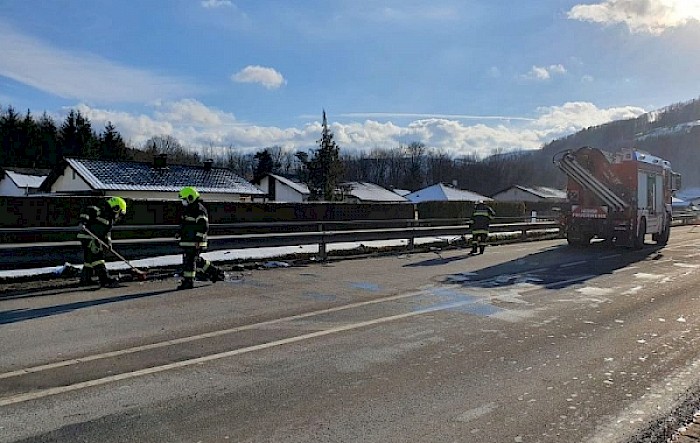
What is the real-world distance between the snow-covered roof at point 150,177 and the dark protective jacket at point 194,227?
94.7 ft

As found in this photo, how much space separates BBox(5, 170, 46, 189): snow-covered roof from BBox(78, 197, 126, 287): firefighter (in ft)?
154

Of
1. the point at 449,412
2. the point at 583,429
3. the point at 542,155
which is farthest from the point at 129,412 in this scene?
the point at 542,155

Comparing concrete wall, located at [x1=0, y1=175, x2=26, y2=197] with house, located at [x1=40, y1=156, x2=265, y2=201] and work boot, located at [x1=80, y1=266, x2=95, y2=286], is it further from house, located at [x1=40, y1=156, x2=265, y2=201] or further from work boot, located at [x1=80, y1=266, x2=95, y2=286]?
work boot, located at [x1=80, y1=266, x2=95, y2=286]

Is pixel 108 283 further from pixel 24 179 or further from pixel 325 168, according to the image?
pixel 24 179

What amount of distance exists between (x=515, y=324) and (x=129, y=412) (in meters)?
4.92

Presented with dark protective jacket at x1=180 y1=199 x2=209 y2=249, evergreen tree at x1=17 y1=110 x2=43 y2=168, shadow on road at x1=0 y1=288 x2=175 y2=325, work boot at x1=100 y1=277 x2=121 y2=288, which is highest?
evergreen tree at x1=17 y1=110 x2=43 y2=168

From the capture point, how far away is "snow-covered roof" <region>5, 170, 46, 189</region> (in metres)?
51.3

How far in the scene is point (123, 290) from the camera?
32.0ft

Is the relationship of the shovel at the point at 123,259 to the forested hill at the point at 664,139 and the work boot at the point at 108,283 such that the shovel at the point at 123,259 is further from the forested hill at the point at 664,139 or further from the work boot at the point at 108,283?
the forested hill at the point at 664,139

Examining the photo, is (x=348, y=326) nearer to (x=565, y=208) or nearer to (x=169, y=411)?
(x=169, y=411)

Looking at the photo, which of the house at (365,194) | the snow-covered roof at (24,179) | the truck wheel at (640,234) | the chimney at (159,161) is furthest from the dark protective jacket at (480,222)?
the snow-covered roof at (24,179)

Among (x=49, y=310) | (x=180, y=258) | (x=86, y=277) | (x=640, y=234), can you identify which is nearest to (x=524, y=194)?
(x=640, y=234)

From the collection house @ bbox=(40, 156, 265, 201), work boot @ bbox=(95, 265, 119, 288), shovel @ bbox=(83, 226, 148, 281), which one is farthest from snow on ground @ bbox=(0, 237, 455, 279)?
house @ bbox=(40, 156, 265, 201)

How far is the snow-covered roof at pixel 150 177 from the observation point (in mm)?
37688
